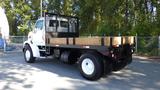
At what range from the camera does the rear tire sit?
10023 millimetres

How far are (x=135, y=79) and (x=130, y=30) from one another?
1436cm

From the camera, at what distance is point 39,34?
13.9 m

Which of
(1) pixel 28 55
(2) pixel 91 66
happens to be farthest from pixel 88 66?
(1) pixel 28 55

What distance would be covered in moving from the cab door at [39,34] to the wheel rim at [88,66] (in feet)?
11.8

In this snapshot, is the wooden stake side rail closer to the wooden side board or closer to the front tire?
the wooden side board

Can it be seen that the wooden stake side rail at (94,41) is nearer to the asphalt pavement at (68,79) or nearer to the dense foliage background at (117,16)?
the asphalt pavement at (68,79)

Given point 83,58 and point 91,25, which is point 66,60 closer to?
point 83,58

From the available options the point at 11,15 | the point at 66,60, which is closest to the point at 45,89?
the point at 66,60

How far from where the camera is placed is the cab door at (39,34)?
44.6ft

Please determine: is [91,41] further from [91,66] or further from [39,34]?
[39,34]

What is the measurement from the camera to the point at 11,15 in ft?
140

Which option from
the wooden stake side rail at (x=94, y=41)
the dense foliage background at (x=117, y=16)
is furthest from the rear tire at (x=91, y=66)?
the dense foliage background at (x=117, y=16)

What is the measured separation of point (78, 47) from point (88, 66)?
91 centimetres

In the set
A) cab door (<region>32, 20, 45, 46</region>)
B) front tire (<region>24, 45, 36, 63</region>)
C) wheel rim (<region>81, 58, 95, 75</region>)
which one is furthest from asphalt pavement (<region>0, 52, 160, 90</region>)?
front tire (<region>24, 45, 36, 63</region>)
